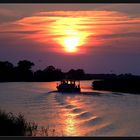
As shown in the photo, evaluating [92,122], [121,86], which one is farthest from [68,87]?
[92,122]

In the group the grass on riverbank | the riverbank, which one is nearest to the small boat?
the riverbank

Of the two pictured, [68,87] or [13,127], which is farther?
[68,87]

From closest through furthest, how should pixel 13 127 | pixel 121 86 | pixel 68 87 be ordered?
1. pixel 13 127
2. pixel 68 87
3. pixel 121 86

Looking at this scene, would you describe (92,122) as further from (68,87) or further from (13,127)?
(68,87)

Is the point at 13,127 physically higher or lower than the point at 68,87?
lower

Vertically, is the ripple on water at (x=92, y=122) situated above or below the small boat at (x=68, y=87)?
below

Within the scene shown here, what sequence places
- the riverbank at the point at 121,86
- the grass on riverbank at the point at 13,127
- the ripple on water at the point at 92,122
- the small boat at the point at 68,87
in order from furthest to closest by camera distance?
the riverbank at the point at 121,86 → the small boat at the point at 68,87 → the ripple on water at the point at 92,122 → the grass on riverbank at the point at 13,127

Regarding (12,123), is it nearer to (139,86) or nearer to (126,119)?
(126,119)

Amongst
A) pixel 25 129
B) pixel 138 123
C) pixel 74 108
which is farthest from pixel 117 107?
pixel 25 129

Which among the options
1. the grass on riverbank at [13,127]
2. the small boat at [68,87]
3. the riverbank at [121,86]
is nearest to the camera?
the grass on riverbank at [13,127]

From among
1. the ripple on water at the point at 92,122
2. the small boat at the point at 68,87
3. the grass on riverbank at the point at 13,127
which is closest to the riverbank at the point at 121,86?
the small boat at the point at 68,87

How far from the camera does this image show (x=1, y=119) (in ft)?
23.3

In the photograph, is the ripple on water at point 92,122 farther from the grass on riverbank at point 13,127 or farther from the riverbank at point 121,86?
the riverbank at point 121,86

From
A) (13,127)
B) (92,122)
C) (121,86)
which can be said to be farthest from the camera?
(121,86)
